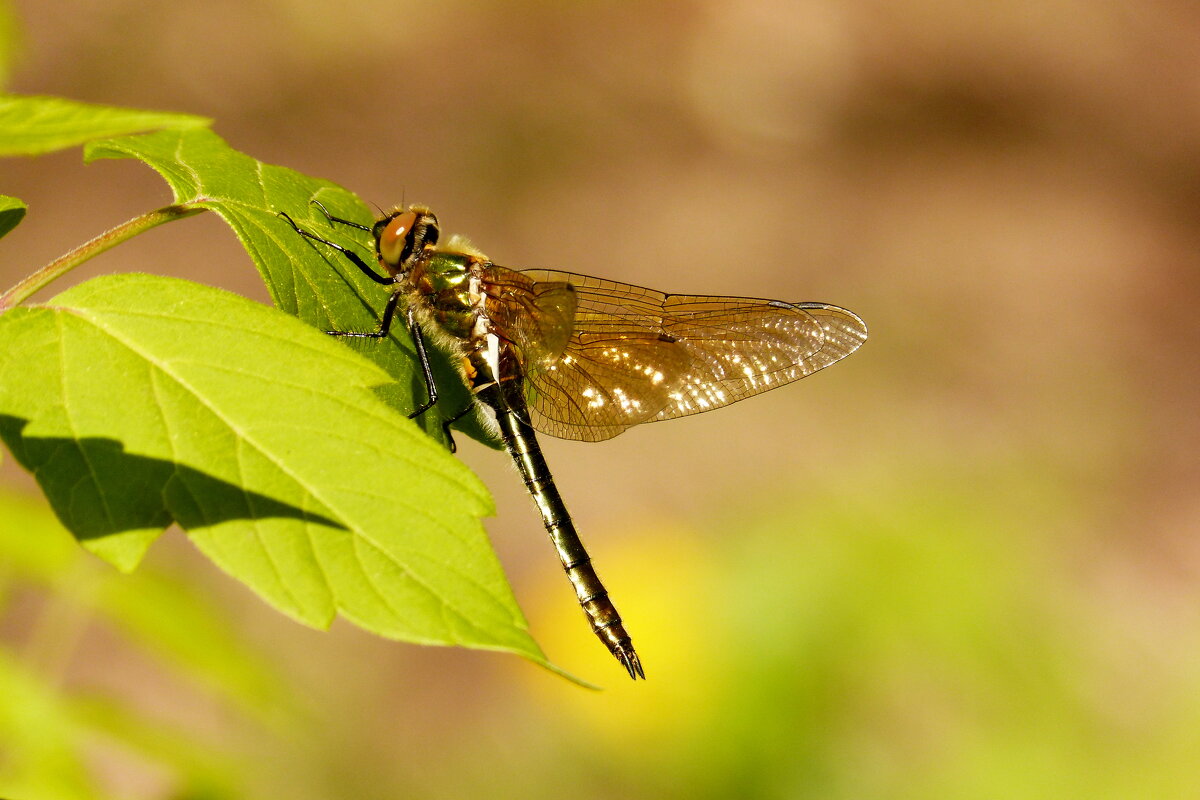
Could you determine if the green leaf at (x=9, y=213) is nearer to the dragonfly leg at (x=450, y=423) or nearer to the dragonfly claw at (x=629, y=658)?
the dragonfly leg at (x=450, y=423)

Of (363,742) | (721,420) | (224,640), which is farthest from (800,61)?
(224,640)

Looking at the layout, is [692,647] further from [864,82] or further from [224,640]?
[864,82]

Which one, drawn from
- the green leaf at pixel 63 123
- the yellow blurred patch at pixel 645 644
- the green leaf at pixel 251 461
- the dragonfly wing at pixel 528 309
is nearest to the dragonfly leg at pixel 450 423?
the dragonfly wing at pixel 528 309

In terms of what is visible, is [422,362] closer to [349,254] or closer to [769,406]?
[349,254]

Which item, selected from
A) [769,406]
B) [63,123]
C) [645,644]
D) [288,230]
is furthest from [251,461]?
[769,406]

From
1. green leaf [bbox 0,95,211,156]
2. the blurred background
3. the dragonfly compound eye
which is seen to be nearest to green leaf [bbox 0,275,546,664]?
green leaf [bbox 0,95,211,156]

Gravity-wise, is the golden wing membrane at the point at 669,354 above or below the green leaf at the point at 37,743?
above
